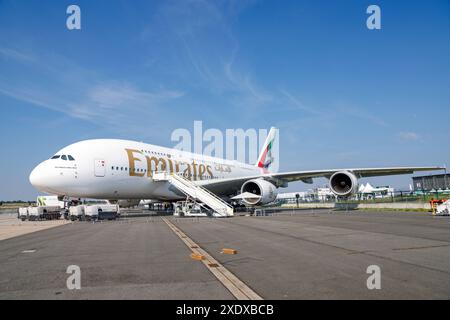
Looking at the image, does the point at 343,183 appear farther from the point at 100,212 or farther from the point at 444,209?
the point at 100,212

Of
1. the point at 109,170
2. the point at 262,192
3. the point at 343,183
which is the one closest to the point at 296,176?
the point at 343,183

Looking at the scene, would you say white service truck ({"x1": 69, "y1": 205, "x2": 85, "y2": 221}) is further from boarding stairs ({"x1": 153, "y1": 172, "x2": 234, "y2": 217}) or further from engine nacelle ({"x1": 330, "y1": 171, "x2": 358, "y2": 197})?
engine nacelle ({"x1": 330, "y1": 171, "x2": 358, "y2": 197})

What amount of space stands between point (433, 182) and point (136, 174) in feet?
130

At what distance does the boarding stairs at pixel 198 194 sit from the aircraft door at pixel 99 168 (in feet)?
13.8

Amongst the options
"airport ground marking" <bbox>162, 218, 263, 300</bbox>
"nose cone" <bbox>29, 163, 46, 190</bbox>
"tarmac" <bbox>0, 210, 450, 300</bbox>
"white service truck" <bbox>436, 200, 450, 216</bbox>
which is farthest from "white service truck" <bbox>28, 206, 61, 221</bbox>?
"white service truck" <bbox>436, 200, 450, 216</bbox>

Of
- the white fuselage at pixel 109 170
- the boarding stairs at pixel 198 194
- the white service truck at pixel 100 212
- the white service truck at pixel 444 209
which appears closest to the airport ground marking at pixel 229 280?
the boarding stairs at pixel 198 194

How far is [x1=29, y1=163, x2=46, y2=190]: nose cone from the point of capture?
20.8 metres

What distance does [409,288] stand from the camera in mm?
4543

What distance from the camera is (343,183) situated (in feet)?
86.2

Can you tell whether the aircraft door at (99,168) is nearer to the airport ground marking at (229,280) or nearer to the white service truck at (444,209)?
Result: the airport ground marking at (229,280)

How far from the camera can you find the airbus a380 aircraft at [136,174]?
21.4 meters

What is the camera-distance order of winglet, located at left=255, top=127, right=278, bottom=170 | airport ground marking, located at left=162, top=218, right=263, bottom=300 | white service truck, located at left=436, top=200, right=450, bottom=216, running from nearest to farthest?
airport ground marking, located at left=162, top=218, right=263, bottom=300
white service truck, located at left=436, top=200, right=450, bottom=216
winglet, located at left=255, top=127, right=278, bottom=170
